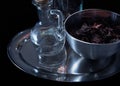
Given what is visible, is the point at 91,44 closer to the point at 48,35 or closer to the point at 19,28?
the point at 48,35

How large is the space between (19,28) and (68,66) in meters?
0.25

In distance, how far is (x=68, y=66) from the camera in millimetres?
684

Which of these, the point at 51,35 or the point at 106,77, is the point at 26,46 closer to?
the point at 51,35

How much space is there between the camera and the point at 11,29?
0.85 m

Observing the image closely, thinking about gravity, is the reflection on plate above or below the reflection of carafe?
below

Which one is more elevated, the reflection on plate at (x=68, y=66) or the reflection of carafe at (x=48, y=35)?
the reflection of carafe at (x=48, y=35)

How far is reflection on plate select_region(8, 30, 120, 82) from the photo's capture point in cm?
65

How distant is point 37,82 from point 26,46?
142 millimetres

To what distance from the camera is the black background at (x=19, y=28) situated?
2.14ft

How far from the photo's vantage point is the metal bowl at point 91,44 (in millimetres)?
622

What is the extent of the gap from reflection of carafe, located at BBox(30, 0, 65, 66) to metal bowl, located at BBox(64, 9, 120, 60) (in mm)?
41

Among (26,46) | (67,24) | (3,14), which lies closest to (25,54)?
(26,46)

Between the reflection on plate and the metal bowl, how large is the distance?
1.2 inches

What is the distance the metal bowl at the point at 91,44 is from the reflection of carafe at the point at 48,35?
4 cm
